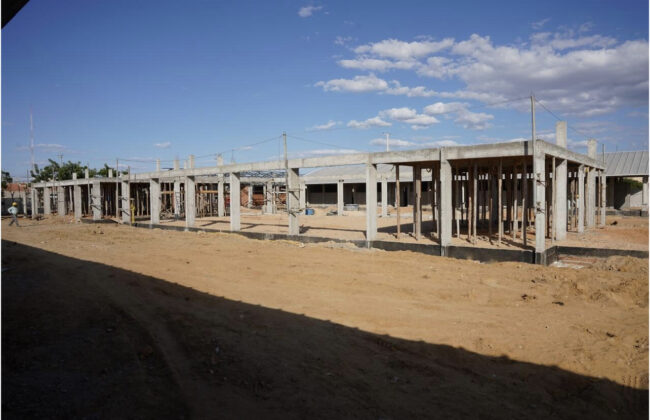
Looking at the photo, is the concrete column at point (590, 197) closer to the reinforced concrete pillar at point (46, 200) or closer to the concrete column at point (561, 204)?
the concrete column at point (561, 204)

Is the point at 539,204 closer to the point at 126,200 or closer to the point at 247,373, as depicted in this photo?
the point at 247,373

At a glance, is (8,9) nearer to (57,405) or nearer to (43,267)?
(57,405)

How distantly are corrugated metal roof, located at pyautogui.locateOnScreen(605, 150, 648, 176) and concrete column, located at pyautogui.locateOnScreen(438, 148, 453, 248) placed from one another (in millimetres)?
20298

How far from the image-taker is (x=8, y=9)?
4.17 meters

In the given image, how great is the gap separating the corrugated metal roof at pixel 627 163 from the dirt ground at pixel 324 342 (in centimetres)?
2164

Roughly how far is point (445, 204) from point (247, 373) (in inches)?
387

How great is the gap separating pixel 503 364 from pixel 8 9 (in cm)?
685

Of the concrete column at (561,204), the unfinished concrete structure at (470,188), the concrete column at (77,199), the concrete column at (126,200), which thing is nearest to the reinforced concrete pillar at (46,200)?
the concrete column at (77,199)

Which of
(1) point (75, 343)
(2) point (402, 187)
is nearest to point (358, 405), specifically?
(1) point (75, 343)

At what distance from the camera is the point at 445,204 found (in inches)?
521

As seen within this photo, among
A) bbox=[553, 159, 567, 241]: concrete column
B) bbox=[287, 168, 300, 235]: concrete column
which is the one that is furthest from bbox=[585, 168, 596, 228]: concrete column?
bbox=[287, 168, 300, 235]: concrete column

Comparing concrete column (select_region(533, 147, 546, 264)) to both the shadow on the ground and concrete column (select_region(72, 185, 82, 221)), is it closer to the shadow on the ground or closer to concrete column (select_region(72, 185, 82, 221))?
the shadow on the ground

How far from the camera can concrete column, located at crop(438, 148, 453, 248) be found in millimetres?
13203

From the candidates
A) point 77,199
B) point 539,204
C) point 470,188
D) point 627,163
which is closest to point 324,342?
point 539,204
